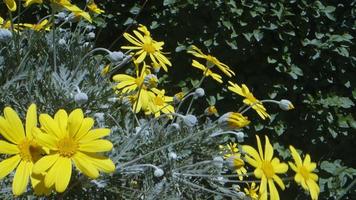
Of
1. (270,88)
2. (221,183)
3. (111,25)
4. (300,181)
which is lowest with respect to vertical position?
(270,88)

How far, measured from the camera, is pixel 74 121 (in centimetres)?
126

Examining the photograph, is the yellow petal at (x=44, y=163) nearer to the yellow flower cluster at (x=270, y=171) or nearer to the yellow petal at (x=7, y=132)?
the yellow petal at (x=7, y=132)

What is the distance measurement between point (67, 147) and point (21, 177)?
0.11m

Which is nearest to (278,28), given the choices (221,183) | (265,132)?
(265,132)

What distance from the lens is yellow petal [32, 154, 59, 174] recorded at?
1.17 meters

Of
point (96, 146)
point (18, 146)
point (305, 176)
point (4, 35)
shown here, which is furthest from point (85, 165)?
point (305, 176)

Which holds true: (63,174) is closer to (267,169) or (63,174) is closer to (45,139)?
(45,139)

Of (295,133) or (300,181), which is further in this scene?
(295,133)

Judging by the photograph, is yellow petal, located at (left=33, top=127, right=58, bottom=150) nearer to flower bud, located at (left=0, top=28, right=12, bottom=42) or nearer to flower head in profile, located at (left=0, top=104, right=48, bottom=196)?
flower head in profile, located at (left=0, top=104, right=48, bottom=196)

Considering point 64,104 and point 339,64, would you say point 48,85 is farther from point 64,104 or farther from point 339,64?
point 339,64

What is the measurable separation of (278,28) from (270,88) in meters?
0.34

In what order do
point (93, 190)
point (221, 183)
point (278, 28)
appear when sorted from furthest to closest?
point (278, 28) → point (221, 183) → point (93, 190)

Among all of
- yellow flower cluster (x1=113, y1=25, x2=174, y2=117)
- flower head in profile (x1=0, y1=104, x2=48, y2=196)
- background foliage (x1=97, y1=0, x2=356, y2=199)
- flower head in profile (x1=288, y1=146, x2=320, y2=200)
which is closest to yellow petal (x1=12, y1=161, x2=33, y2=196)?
flower head in profile (x1=0, y1=104, x2=48, y2=196)

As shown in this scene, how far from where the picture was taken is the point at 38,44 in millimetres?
1838
